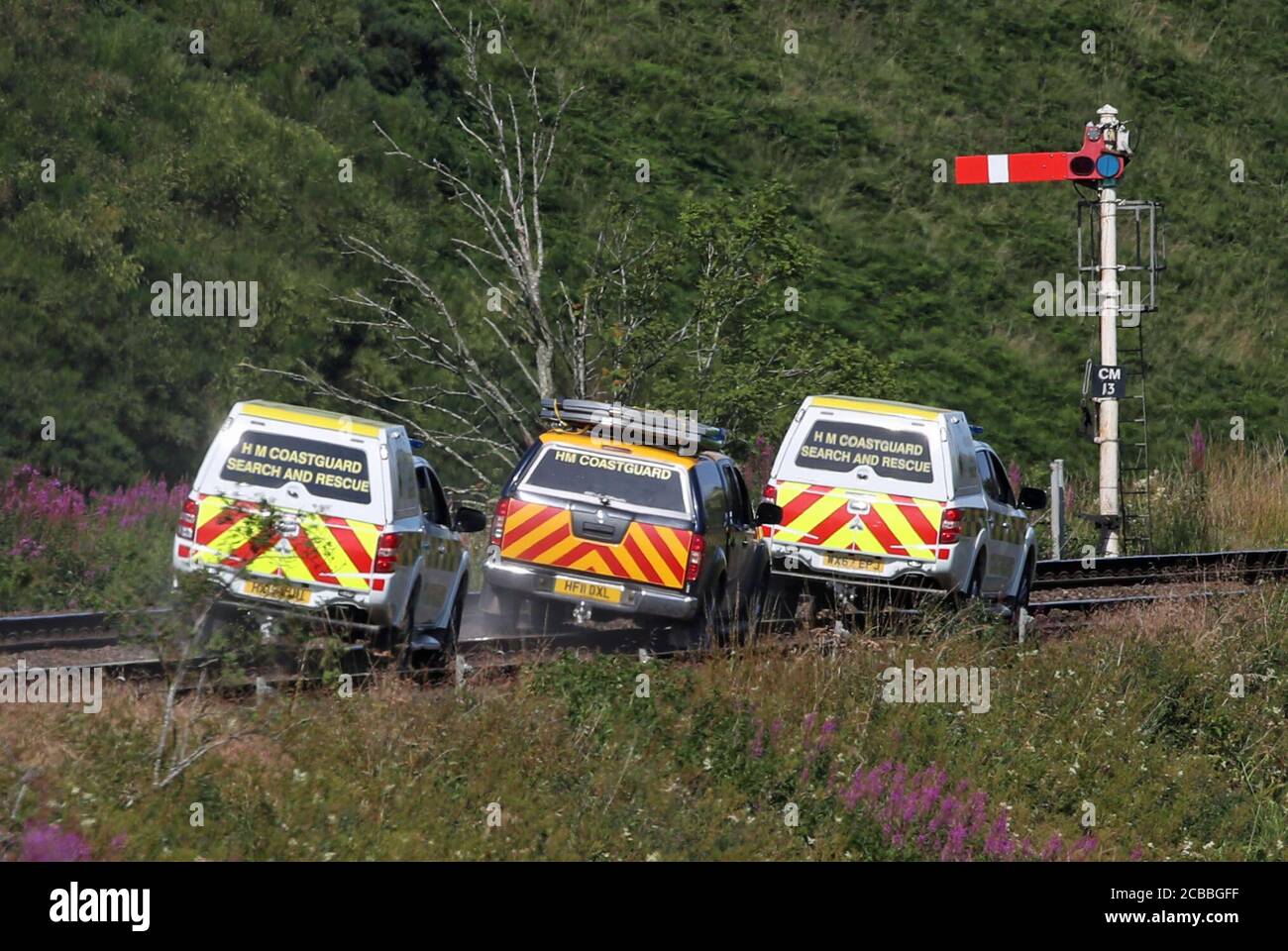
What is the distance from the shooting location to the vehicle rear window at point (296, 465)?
46.4ft

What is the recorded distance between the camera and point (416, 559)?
14680 millimetres

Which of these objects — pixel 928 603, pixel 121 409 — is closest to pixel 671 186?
pixel 121 409

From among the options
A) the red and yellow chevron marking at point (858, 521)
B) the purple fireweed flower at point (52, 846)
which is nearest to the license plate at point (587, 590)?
the red and yellow chevron marking at point (858, 521)

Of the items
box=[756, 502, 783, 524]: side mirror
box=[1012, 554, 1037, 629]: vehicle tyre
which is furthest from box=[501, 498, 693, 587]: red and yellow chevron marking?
box=[1012, 554, 1037, 629]: vehicle tyre

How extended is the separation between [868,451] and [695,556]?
293cm

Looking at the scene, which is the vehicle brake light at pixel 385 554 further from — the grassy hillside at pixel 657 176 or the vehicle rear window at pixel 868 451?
the grassy hillside at pixel 657 176

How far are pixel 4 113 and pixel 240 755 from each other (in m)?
22.4

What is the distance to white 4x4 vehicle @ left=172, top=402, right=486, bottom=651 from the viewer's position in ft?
45.0

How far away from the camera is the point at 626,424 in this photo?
16047mm

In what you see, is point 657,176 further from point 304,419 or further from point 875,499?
point 304,419

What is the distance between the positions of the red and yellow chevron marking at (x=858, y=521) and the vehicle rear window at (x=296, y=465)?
5295mm

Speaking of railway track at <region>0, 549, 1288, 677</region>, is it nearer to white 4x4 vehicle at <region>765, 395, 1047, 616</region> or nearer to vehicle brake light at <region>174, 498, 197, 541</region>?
vehicle brake light at <region>174, 498, 197, 541</region>

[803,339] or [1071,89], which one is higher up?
[1071,89]
